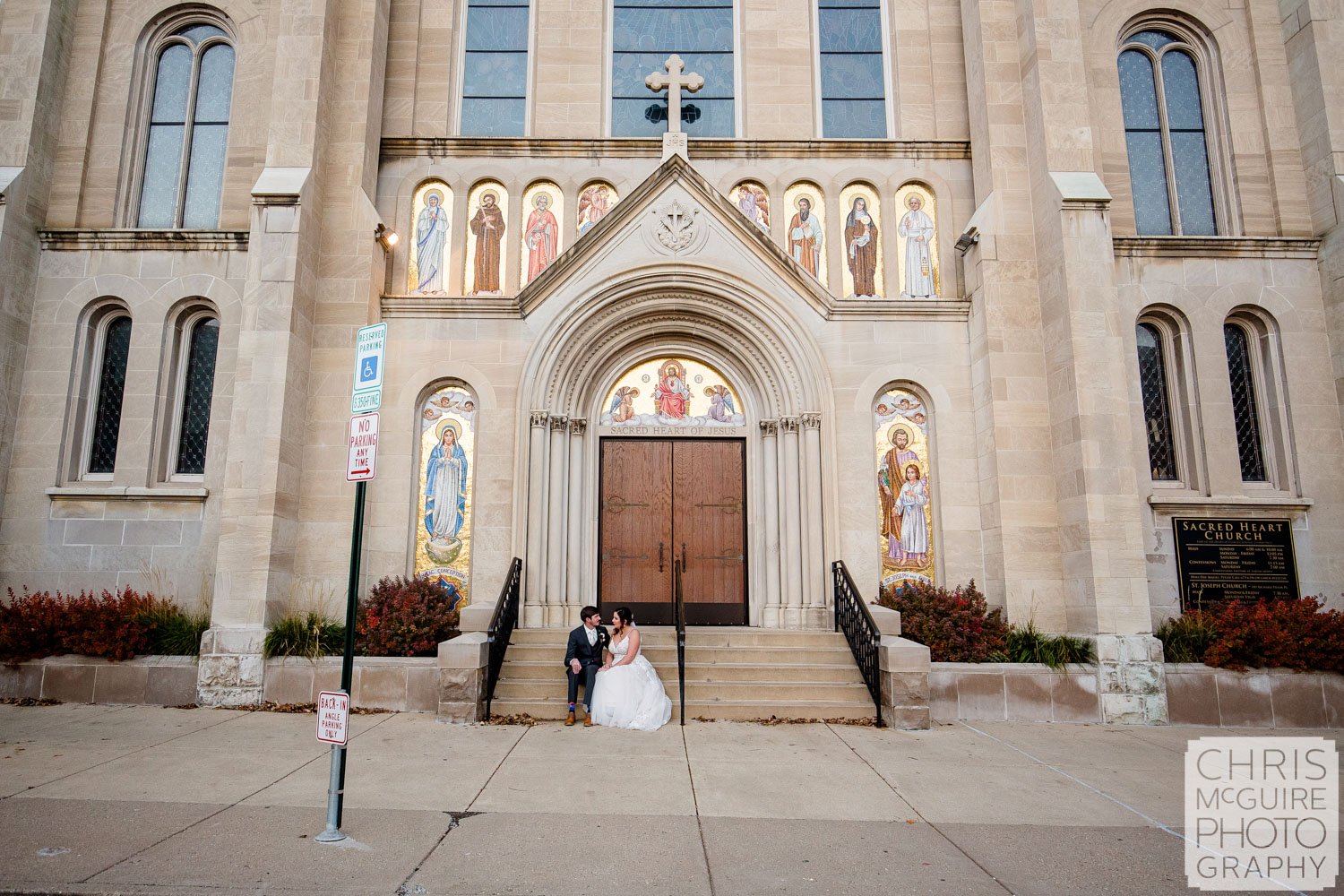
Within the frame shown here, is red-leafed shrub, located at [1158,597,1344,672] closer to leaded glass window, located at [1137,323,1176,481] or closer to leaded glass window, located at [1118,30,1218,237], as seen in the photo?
leaded glass window, located at [1137,323,1176,481]

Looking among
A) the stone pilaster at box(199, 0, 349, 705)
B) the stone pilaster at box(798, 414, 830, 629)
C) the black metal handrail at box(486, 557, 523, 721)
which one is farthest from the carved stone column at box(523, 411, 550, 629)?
the stone pilaster at box(798, 414, 830, 629)

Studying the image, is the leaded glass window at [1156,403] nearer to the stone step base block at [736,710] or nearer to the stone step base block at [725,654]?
the stone step base block at [725,654]

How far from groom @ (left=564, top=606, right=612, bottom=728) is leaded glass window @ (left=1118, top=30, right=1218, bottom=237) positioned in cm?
1102

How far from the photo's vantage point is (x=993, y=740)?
8.51 meters

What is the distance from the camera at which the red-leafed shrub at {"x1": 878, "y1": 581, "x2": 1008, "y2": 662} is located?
10148 millimetres

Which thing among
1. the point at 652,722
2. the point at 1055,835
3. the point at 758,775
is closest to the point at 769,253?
the point at 652,722

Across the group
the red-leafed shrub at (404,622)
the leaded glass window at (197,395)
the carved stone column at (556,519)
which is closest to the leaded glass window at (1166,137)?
the carved stone column at (556,519)

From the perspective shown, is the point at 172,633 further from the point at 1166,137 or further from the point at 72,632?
the point at 1166,137

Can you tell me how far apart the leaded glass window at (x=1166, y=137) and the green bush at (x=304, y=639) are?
13.8m

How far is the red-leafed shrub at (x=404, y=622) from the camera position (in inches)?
398

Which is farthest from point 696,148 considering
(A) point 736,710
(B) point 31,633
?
(B) point 31,633

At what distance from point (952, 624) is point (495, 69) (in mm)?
11874

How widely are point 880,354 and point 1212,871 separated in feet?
28.3

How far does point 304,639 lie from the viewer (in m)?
10.1
